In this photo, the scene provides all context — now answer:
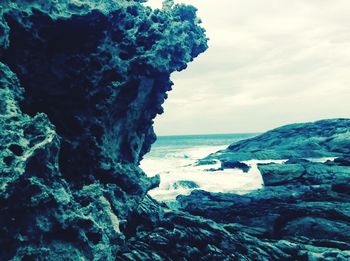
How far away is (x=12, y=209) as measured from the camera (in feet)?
19.1

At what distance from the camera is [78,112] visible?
10.1 m

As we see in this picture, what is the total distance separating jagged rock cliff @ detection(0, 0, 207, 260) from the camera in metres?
6.08

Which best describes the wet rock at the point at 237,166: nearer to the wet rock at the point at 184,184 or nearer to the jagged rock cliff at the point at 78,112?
A: the wet rock at the point at 184,184

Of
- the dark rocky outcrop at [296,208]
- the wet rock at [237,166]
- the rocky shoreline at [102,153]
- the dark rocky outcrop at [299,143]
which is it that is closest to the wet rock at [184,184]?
the dark rocky outcrop at [296,208]

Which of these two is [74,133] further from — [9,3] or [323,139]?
[323,139]

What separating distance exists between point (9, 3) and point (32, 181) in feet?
17.2

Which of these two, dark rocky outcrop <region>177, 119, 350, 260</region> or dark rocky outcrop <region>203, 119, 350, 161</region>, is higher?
dark rocky outcrop <region>203, 119, 350, 161</region>

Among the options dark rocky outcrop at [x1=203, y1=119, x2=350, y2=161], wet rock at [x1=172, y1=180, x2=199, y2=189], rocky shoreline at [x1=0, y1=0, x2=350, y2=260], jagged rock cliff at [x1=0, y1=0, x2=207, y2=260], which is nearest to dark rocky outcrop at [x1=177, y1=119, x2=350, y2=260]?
rocky shoreline at [x1=0, y1=0, x2=350, y2=260]

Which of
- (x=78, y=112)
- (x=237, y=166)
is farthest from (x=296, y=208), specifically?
(x=237, y=166)

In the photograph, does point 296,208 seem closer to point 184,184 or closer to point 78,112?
point 78,112

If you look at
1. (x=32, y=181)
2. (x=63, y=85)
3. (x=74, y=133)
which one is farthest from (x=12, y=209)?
(x=63, y=85)

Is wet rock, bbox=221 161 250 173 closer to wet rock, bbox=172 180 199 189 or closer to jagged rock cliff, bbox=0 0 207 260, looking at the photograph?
wet rock, bbox=172 180 199 189

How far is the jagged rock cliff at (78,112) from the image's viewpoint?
6078mm

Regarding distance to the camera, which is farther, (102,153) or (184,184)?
(184,184)
